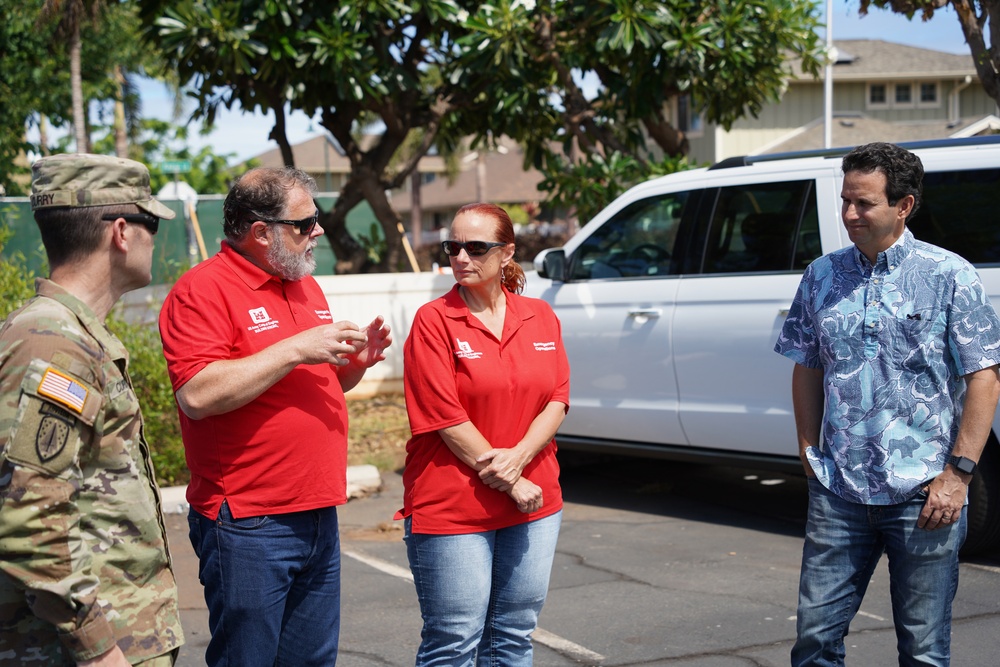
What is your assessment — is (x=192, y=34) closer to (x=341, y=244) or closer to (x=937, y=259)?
(x=341, y=244)

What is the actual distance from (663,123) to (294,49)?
13.5 ft

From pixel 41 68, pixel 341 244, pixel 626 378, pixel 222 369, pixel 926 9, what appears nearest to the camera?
pixel 222 369

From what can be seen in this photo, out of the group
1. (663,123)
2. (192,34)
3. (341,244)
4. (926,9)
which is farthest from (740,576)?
(341,244)

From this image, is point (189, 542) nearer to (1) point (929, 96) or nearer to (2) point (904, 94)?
(2) point (904, 94)

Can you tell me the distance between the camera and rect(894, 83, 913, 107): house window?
32.3m

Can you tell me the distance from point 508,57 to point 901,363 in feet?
27.7

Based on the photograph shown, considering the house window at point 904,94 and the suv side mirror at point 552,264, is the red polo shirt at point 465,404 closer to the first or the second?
the suv side mirror at point 552,264

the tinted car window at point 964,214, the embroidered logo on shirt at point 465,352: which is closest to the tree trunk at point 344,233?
the tinted car window at point 964,214

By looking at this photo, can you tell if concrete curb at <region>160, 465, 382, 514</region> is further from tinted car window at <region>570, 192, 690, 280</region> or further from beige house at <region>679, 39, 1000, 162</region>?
beige house at <region>679, 39, 1000, 162</region>

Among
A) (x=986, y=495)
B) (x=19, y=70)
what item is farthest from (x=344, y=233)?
(x=19, y=70)

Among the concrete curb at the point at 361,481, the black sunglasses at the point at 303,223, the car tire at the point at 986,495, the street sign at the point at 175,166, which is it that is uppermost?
the street sign at the point at 175,166

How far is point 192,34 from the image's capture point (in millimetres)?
11016

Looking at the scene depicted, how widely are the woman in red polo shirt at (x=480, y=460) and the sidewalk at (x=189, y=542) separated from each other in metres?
1.81

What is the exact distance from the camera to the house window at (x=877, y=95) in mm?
31953
